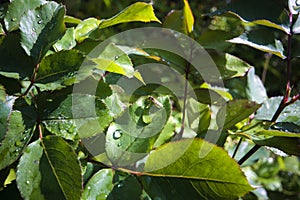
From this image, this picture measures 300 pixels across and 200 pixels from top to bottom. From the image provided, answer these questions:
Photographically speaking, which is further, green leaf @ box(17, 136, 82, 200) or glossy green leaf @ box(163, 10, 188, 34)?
glossy green leaf @ box(163, 10, 188, 34)

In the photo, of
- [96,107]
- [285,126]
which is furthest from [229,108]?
[96,107]

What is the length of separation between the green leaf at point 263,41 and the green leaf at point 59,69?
0.82 ft

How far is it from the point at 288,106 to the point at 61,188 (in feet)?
1.21

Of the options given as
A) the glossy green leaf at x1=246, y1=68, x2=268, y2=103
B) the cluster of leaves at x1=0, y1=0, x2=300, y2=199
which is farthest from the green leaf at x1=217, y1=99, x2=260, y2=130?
the glossy green leaf at x1=246, y1=68, x2=268, y2=103

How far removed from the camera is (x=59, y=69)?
0.51 meters

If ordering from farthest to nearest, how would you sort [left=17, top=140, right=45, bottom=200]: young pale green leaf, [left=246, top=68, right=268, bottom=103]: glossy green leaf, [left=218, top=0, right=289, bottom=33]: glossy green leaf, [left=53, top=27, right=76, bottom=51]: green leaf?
[left=246, top=68, right=268, bottom=103]: glossy green leaf → [left=218, top=0, right=289, bottom=33]: glossy green leaf → [left=53, top=27, right=76, bottom=51]: green leaf → [left=17, top=140, right=45, bottom=200]: young pale green leaf

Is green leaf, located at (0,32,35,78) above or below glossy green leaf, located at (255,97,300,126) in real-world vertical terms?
above

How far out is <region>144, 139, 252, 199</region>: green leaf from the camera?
0.49 meters

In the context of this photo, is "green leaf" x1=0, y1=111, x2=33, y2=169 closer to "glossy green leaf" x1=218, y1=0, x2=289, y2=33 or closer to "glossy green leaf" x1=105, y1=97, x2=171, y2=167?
"glossy green leaf" x1=105, y1=97, x2=171, y2=167

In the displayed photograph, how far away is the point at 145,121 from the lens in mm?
562

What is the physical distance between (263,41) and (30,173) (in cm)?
39

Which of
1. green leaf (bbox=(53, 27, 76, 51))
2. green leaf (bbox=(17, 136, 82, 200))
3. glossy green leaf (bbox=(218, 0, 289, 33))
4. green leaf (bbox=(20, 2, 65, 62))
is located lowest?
green leaf (bbox=(17, 136, 82, 200))

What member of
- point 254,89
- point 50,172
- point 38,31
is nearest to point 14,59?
point 38,31

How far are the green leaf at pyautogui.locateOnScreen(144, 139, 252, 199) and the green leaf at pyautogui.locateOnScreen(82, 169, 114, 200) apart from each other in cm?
6
